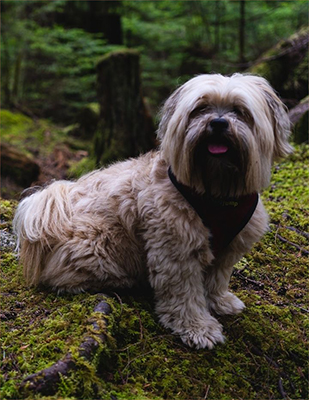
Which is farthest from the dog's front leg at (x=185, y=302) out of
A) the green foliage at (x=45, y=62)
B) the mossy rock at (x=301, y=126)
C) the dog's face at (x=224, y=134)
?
the green foliage at (x=45, y=62)

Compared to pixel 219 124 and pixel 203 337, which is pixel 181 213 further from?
pixel 203 337

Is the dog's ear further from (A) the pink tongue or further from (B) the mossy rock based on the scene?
(B) the mossy rock

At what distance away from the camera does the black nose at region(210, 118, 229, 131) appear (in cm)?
282

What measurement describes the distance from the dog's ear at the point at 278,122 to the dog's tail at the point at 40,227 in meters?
1.82

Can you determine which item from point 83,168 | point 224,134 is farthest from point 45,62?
point 224,134

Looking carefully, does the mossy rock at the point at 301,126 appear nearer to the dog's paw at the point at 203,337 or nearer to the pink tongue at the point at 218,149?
the pink tongue at the point at 218,149

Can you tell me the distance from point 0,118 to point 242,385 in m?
10.9

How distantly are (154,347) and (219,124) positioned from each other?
1.68 metres

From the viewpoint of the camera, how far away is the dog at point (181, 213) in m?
2.97

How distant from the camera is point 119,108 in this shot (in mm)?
8617

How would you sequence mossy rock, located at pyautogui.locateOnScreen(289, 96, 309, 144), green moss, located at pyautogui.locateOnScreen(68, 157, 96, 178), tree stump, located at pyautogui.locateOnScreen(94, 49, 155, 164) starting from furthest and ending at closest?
green moss, located at pyautogui.locateOnScreen(68, 157, 96, 178) < tree stump, located at pyautogui.locateOnScreen(94, 49, 155, 164) < mossy rock, located at pyautogui.locateOnScreen(289, 96, 309, 144)

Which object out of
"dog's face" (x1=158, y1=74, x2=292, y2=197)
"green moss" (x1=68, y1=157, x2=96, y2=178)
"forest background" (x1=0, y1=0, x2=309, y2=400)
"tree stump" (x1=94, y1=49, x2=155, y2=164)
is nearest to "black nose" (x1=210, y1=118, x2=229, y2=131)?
"dog's face" (x1=158, y1=74, x2=292, y2=197)

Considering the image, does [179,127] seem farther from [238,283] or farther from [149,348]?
[238,283]

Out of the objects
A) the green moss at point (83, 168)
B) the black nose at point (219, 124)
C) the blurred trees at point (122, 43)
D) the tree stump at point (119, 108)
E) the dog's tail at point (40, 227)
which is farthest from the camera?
the blurred trees at point (122, 43)
